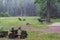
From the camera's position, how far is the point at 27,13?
211 feet

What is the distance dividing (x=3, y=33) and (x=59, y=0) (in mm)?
32795

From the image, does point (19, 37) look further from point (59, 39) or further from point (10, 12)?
point (10, 12)

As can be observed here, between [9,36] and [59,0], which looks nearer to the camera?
[9,36]

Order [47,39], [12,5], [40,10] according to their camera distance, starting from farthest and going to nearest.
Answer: [12,5], [40,10], [47,39]

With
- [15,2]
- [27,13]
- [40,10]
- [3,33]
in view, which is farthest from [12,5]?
[3,33]

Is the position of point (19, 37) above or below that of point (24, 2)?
above

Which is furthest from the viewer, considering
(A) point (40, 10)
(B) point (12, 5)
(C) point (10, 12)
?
(B) point (12, 5)

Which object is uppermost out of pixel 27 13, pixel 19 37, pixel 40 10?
pixel 19 37

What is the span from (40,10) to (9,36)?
1259 inches

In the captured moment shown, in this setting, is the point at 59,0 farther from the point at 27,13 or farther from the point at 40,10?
the point at 27,13

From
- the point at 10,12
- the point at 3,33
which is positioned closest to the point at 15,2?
the point at 10,12

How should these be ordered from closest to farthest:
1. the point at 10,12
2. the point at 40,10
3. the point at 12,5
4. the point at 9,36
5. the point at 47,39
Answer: the point at 47,39, the point at 9,36, the point at 40,10, the point at 10,12, the point at 12,5

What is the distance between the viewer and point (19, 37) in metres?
12.3

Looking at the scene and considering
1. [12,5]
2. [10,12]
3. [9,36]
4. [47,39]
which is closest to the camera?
[47,39]
